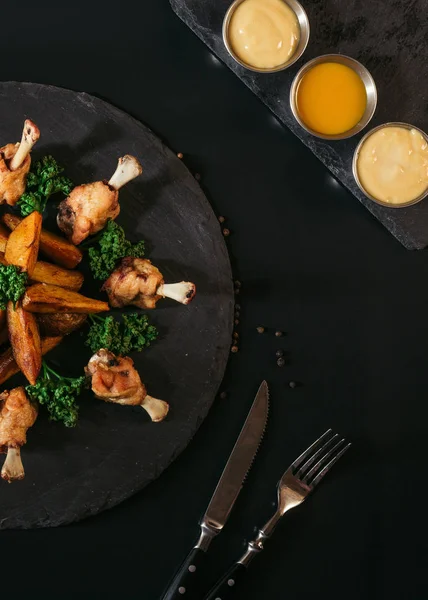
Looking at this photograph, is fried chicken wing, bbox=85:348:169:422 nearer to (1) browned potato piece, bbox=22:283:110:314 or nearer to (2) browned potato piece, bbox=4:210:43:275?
Result: (1) browned potato piece, bbox=22:283:110:314

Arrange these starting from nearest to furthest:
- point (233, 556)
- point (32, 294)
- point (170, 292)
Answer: point (32, 294), point (170, 292), point (233, 556)

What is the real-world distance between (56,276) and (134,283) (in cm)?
38

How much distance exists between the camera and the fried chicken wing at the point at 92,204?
4027mm

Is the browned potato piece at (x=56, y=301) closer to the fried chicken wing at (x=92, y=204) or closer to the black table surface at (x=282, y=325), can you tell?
the fried chicken wing at (x=92, y=204)

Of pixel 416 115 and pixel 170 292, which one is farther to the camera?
pixel 416 115

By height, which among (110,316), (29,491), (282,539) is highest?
(110,316)

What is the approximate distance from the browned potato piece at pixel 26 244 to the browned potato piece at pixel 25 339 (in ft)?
0.61

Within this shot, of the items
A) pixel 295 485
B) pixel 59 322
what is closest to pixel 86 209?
pixel 59 322

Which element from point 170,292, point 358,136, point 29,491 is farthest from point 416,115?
point 29,491

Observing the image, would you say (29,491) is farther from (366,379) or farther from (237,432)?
(366,379)

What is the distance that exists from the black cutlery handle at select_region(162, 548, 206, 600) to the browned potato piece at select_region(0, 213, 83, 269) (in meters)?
1.62

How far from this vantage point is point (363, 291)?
459cm

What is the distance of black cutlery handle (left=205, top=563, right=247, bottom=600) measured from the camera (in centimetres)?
413

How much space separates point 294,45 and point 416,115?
0.81m
